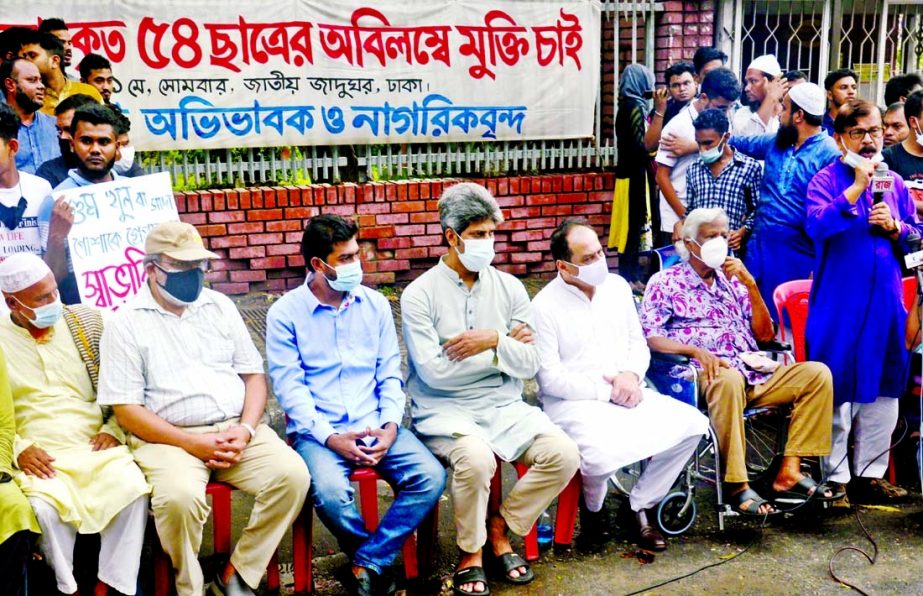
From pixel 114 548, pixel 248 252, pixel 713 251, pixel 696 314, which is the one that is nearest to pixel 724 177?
pixel 713 251

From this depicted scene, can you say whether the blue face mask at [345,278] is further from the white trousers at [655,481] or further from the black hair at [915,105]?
the black hair at [915,105]

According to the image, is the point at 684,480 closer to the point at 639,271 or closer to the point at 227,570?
the point at 227,570

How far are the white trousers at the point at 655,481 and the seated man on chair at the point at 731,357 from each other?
285 mm

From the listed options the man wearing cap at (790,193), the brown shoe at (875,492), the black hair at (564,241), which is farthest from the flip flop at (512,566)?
the man wearing cap at (790,193)

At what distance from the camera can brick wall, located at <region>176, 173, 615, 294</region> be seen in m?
7.59

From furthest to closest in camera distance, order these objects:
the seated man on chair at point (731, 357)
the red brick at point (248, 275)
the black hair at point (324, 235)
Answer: the red brick at point (248, 275) < the seated man on chair at point (731, 357) < the black hair at point (324, 235)

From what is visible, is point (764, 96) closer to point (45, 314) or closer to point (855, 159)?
point (855, 159)

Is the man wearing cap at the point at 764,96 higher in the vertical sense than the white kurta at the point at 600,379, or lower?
higher

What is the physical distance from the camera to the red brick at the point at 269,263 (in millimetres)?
7691

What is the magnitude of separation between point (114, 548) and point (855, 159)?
3.66 metres

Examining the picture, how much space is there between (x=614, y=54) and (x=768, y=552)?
4911 mm

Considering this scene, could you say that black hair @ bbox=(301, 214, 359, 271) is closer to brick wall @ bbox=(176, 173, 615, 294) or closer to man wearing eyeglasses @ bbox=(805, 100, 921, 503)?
man wearing eyeglasses @ bbox=(805, 100, 921, 503)

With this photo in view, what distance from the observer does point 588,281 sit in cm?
479

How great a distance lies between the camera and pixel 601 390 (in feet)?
15.6
